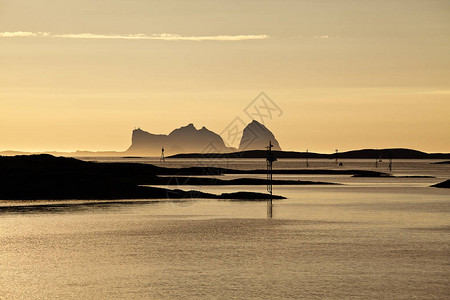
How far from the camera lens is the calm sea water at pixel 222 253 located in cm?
3291

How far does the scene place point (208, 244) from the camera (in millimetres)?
49688

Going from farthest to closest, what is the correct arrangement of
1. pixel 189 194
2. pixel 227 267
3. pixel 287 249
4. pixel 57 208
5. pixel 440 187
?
pixel 440 187
pixel 189 194
pixel 57 208
pixel 287 249
pixel 227 267

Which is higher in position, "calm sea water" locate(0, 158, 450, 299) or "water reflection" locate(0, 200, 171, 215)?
"water reflection" locate(0, 200, 171, 215)

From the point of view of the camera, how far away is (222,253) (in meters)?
44.9

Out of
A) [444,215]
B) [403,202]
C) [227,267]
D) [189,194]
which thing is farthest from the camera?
[189,194]

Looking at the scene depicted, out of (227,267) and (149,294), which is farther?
(227,267)

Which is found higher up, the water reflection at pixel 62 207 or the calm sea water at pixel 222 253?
the water reflection at pixel 62 207

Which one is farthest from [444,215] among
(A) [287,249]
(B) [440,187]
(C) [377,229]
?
(B) [440,187]

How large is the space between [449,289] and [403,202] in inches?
2586

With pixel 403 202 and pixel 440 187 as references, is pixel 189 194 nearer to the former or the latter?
pixel 403 202

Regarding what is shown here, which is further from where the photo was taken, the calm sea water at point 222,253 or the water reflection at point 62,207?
the water reflection at point 62,207

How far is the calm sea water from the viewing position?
108 feet

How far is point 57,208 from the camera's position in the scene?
80625mm

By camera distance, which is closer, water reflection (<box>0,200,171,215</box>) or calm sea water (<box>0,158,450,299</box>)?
calm sea water (<box>0,158,450,299</box>)
